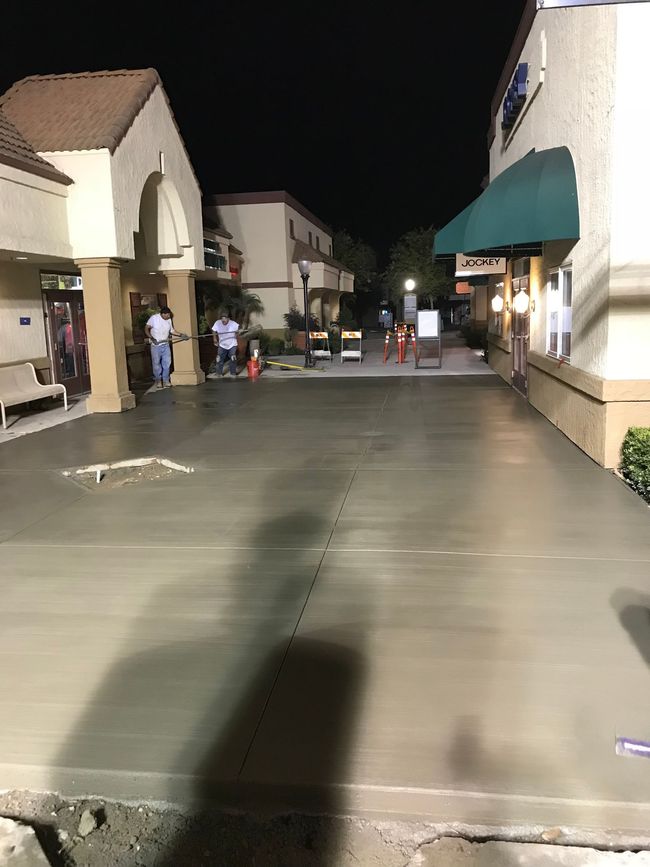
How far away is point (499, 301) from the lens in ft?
58.4

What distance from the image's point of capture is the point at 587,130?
28.1ft

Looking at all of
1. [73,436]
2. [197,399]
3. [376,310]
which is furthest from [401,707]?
[376,310]

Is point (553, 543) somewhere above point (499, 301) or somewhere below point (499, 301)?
below

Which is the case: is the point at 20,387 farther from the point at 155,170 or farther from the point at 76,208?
the point at 155,170

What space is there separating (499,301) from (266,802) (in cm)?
1633

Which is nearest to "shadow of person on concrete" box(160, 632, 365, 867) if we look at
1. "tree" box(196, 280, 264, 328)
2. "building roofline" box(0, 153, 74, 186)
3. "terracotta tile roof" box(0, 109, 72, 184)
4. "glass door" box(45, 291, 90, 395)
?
"building roofline" box(0, 153, 74, 186)

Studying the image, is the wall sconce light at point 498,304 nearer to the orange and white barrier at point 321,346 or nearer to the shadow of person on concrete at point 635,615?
the orange and white barrier at point 321,346

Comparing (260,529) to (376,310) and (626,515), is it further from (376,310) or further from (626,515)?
(376,310)

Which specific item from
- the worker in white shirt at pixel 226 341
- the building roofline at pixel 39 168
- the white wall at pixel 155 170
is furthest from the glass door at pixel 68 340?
the worker in white shirt at pixel 226 341

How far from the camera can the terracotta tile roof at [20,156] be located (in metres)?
10.8

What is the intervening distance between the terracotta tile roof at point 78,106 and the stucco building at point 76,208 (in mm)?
24

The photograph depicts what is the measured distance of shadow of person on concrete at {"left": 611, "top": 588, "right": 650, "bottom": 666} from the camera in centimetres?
400

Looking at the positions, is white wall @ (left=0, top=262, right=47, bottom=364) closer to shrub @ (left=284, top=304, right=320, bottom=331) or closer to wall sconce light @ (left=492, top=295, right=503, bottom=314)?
wall sconce light @ (left=492, top=295, right=503, bottom=314)

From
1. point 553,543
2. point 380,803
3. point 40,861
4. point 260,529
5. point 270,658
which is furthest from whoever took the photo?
point 260,529
